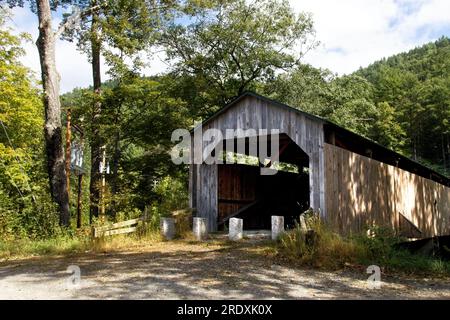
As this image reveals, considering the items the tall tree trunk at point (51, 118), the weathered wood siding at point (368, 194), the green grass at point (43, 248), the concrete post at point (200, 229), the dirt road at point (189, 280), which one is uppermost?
the tall tree trunk at point (51, 118)

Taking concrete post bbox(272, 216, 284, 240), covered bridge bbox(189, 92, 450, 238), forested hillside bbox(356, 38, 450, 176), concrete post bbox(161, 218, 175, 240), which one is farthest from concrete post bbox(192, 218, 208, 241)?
forested hillside bbox(356, 38, 450, 176)

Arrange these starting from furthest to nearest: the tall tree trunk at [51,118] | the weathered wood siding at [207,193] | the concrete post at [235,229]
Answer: the weathered wood siding at [207,193] → the tall tree trunk at [51,118] → the concrete post at [235,229]

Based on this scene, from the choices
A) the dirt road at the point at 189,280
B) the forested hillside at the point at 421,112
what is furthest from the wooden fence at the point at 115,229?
the forested hillside at the point at 421,112

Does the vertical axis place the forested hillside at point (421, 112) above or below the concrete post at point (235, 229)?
above

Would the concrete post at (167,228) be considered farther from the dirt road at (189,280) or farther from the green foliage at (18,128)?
the green foliage at (18,128)

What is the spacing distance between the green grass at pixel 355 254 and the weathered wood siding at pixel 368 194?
55.1 inches

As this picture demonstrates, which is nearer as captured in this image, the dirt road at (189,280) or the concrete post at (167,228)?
the dirt road at (189,280)

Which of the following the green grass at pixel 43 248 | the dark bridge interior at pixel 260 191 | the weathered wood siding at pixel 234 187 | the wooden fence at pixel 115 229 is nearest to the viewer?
the green grass at pixel 43 248

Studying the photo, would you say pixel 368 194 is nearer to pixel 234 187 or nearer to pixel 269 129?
pixel 269 129

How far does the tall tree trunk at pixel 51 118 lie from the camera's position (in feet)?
42.6

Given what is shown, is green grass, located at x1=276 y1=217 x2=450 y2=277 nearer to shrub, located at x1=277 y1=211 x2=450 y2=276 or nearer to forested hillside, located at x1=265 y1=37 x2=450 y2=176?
shrub, located at x1=277 y1=211 x2=450 y2=276

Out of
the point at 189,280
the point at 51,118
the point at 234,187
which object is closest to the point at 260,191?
A: the point at 234,187
